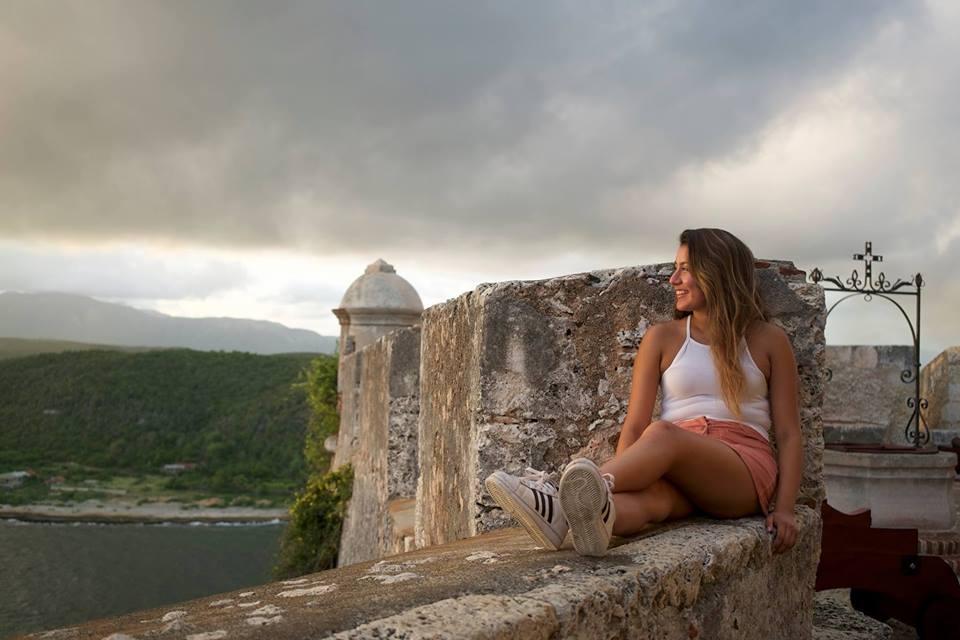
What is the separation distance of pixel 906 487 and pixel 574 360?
3150 mm

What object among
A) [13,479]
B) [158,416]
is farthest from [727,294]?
[158,416]

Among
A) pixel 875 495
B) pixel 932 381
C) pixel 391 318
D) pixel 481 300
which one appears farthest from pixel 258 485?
pixel 481 300

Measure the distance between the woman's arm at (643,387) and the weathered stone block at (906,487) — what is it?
2.85 m

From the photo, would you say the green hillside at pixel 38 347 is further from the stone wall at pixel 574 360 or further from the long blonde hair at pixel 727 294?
the long blonde hair at pixel 727 294

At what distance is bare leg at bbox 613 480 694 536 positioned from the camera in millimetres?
2199

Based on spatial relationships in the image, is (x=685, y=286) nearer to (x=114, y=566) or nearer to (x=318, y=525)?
(x=318, y=525)

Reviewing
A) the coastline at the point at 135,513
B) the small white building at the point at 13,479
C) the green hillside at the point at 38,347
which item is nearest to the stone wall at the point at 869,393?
the coastline at the point at 135,513

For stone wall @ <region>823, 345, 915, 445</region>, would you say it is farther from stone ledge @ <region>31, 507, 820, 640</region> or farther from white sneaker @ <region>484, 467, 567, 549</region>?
white sneaker @ <region>484, 467, 567, 549</region>

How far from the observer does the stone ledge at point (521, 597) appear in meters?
1.43

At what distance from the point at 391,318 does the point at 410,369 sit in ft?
17.8

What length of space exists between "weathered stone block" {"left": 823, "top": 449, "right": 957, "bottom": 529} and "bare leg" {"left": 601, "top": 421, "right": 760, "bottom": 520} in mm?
2931

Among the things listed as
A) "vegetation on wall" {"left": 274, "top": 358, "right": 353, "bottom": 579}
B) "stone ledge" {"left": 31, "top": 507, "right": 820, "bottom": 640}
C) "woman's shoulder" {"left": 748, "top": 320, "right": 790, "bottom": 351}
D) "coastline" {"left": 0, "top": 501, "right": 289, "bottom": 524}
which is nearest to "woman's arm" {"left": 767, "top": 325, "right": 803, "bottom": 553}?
"woman's shoulder" {"left": 748, "top": 320, "right": 790, "bottom": 351}

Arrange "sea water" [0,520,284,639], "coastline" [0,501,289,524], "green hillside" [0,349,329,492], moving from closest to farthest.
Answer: "sea water" [0,520,284,639] → "coastline" [0,501,289,524] → "green hillside" [0,349,329,492]

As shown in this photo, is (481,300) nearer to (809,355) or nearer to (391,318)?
(809,355)
